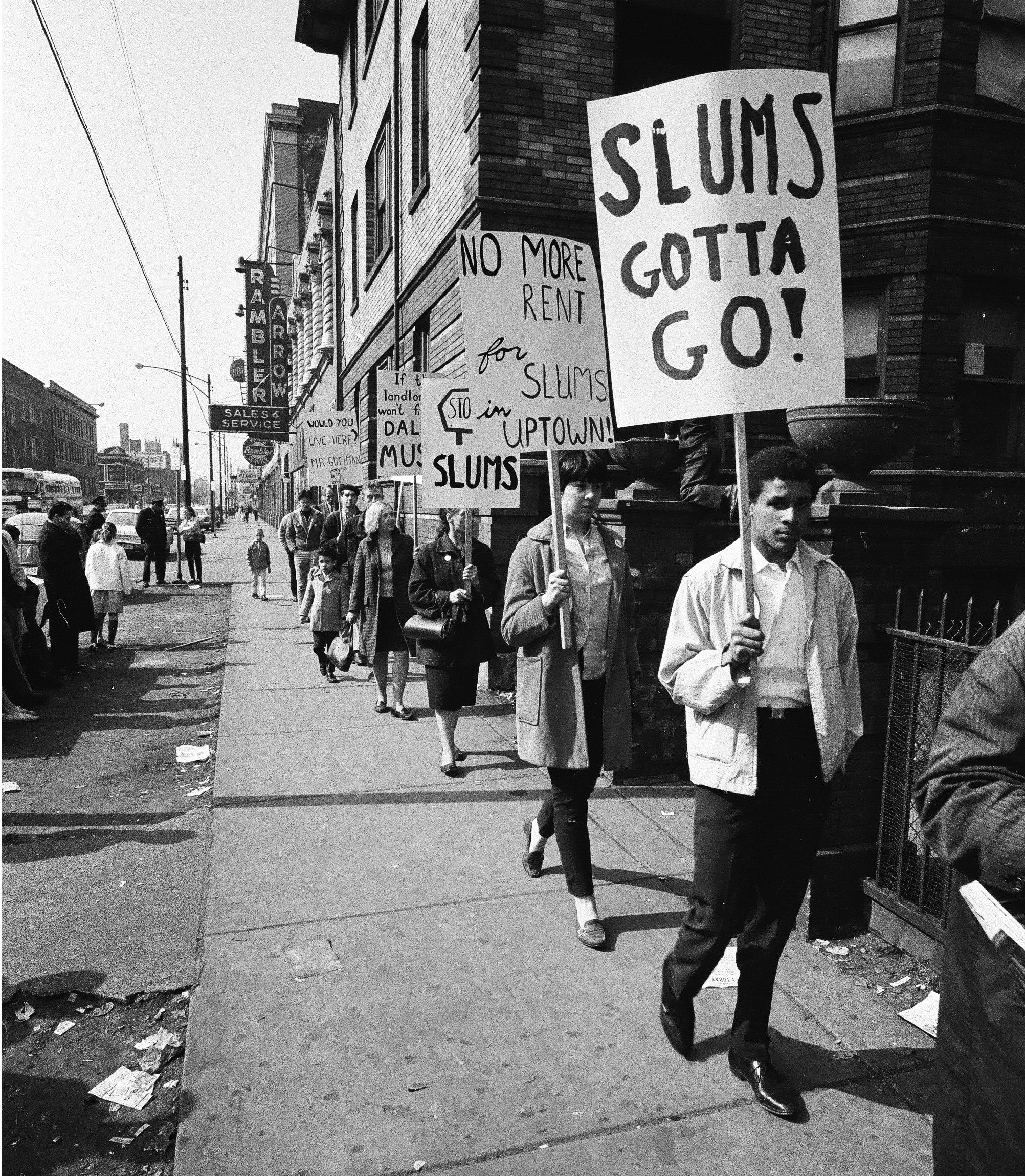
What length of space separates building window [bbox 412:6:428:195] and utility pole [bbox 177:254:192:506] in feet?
54.4

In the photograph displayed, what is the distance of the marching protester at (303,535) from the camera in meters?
14.9

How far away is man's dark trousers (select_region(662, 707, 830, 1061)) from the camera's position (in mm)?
2816

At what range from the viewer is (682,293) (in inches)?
117

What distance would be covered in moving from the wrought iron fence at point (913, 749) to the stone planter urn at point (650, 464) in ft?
7.96

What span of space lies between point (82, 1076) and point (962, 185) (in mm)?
10718

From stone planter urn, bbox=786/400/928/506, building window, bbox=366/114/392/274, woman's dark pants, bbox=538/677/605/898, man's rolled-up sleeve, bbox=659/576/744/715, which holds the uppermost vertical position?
building window, bbox=366/114/392/274

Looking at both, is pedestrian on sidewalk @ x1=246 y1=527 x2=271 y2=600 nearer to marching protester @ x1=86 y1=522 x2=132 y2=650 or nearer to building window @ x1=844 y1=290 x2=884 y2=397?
marching protester @ x1=86 y1=522 x2=132 y2=650

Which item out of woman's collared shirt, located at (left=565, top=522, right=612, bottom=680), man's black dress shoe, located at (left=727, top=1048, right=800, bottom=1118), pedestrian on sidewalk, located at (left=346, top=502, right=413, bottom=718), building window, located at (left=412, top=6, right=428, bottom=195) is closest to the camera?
man's black dress shoe, located at (left=727, top=1048, right=800, bottom=1118)

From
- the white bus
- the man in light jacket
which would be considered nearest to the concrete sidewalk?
the man in light jacket

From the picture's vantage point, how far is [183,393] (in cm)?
2811

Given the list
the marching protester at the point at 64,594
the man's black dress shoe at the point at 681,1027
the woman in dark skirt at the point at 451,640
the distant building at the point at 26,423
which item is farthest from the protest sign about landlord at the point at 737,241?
the distant building at the point at 26,423

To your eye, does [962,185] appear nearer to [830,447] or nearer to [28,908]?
[830,447]

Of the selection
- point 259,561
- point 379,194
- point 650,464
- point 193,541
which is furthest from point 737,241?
point 193,541

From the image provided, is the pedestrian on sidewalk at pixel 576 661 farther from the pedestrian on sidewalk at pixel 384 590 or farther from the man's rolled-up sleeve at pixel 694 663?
the pedestrian on sidewalk at pixel 384 590
